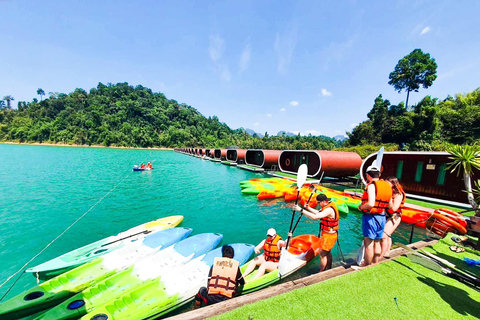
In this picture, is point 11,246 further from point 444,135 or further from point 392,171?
point 444,135

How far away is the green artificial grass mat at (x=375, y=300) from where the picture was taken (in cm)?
310

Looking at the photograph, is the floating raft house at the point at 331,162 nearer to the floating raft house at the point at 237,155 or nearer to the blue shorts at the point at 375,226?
the blue shorts at the point at 375,226

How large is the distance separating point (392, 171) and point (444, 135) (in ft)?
103

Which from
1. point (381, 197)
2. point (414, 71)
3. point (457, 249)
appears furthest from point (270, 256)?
point (414, 71)

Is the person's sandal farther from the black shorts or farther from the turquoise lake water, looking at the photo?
the black shorts

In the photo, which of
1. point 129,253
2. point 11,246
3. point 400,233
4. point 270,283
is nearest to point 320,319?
point 270,283

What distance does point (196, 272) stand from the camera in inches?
222

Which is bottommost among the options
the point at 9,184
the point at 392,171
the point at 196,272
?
the point at 9,184

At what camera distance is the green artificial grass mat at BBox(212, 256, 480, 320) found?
122 inches

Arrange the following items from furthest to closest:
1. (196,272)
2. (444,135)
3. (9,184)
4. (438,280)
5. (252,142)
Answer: (252,142)
(444,135)
(9,184)
(196,272)
(438,280)

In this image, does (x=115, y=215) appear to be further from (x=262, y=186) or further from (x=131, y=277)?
(x=262, y=186)

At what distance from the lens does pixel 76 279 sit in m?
5.45

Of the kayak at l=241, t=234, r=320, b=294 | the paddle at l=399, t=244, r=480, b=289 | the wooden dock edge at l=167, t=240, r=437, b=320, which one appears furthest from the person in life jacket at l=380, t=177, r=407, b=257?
the kayak at l=241, t=234, r=320, b=294

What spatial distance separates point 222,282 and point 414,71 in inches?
2671
